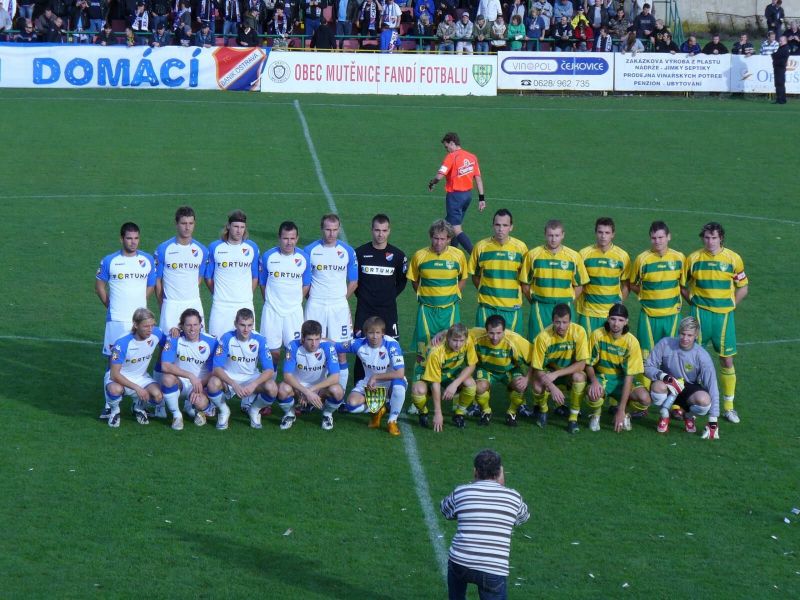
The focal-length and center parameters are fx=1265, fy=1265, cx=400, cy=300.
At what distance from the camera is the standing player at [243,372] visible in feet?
38.3

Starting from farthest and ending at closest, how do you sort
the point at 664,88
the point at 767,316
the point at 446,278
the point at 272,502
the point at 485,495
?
1. the point at 664,88
2. the point at 767,316
3. the point at 446,278
4. the point at 272,502
5. the point at 485,495

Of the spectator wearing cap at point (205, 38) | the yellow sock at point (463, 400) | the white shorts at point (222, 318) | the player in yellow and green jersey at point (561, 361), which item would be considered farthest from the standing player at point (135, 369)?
the spectator wearing cap at point (205, 38)

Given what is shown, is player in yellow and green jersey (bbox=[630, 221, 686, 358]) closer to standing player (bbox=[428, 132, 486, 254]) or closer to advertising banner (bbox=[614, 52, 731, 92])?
standing player (bbox=[428, 132, 486, 254])

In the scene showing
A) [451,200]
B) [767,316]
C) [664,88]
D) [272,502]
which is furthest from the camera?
[664,88]

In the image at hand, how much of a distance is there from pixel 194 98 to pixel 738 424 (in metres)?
23.1

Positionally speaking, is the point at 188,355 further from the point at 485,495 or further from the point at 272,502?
the point at 485,495

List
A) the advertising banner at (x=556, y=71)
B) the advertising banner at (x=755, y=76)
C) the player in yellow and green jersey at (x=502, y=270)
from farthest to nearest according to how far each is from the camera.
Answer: the advertising banner at (x=755, y=76) < the advertising banner at (x=556, y=71) < the player in yellow and green jersey at (x=502, y=270)

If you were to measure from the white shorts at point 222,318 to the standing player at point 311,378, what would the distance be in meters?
1.07

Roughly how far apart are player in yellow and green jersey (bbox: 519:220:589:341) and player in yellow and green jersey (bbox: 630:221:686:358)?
0.59 metres

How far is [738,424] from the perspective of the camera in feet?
40.4

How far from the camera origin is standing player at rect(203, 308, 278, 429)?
1167 cm

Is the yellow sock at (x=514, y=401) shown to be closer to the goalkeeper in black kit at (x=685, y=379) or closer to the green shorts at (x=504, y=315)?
the green shorts at (x=504, y=315)

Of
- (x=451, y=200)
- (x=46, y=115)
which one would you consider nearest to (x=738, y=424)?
(x=451, y=200)

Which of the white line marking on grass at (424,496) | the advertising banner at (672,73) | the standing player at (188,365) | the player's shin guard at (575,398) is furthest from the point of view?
the advertising banner at (672,73)
